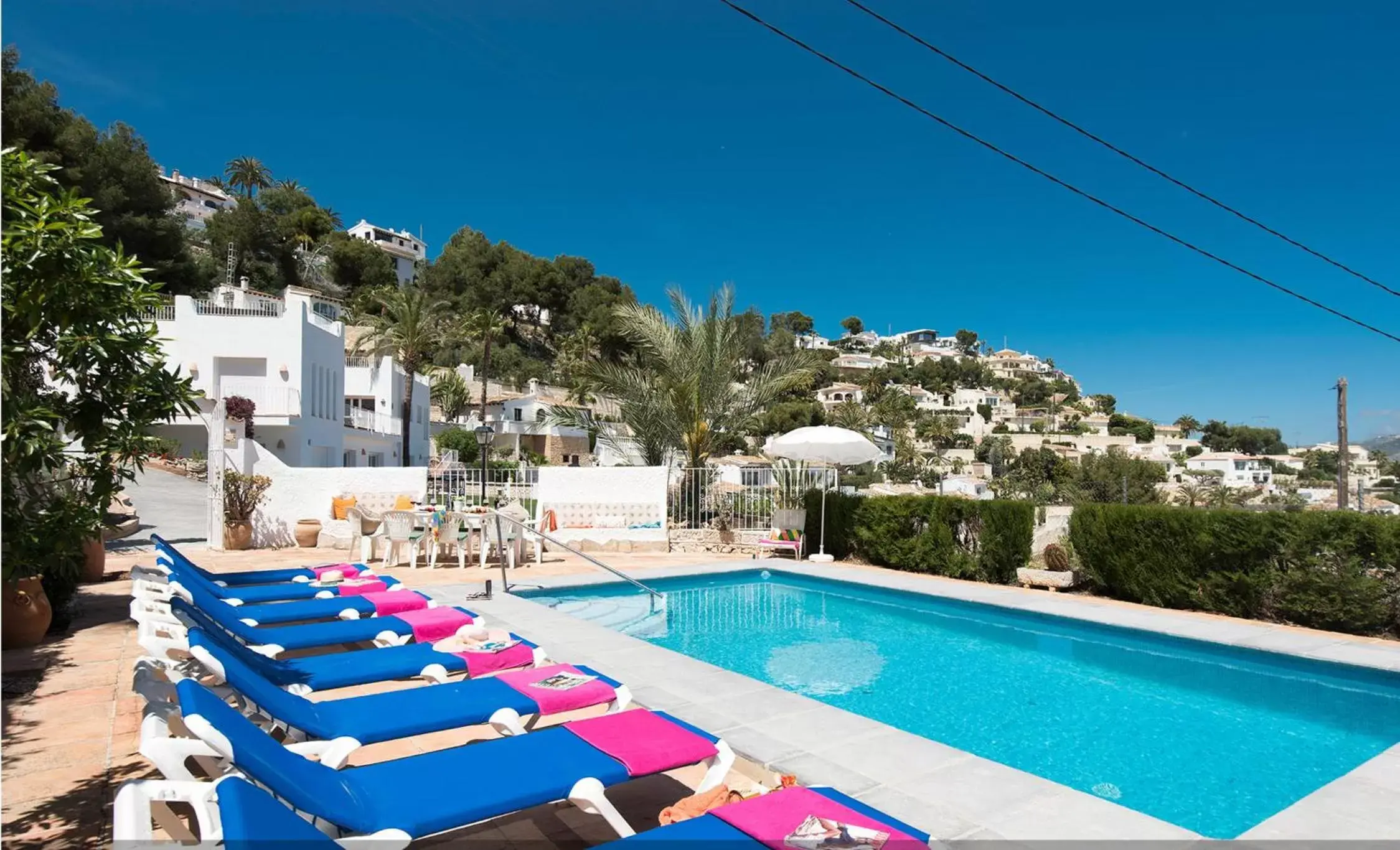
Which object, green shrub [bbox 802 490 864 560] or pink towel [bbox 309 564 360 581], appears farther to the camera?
green shrub [bbox 802 490 864 560]

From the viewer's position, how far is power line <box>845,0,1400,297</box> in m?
7.11

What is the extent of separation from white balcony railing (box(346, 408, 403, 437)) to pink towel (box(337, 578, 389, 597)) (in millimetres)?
26937

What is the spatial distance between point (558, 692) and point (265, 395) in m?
25.0

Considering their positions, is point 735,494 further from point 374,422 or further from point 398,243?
point 398,243

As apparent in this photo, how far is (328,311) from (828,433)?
121 feet

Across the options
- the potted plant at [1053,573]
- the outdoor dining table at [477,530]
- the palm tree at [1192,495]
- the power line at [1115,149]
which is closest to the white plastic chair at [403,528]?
the outdoor dining table at [477,530]

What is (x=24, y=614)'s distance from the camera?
6223mm

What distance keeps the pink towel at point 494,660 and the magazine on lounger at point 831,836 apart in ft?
9.03

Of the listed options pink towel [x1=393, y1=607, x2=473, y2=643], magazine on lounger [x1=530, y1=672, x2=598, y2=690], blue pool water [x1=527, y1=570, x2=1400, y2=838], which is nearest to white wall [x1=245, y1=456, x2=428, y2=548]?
blue pool water [x1=527, y1=570, x2=1400, y2=838]

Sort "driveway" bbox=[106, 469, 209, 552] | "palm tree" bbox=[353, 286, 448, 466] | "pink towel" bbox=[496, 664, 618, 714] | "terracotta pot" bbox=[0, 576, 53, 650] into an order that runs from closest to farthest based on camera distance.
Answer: "pink towel" bbox=[496, 664, 618, 714] < "terracotta pot" bbox=[0, 576, 53, 650] < "driveway" bbox=[106, 469, 209, 552] < "palm tree" bbox=[353, 286, 448, 466]

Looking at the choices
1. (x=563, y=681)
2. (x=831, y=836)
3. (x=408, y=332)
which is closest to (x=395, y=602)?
(x=563, y=681)

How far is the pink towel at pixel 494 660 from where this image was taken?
4859mm

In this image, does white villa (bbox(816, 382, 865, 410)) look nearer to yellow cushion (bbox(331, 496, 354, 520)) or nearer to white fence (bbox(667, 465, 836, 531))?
white fence (bbox(667, 465, 836, 531))

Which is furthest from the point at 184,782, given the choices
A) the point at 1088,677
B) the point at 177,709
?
the point at 1088,677
